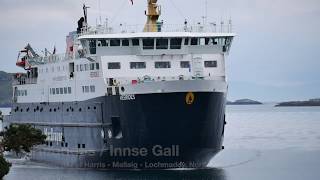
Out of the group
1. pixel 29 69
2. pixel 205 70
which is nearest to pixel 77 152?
pixel 205 70

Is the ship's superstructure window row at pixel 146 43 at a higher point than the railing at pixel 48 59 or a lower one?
higher

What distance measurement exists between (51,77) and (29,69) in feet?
22.7

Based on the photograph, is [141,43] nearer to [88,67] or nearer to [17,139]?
[88,67]

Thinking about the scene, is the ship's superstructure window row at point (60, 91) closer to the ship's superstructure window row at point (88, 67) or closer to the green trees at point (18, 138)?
the ship's superstructure window row at point (88, 67)

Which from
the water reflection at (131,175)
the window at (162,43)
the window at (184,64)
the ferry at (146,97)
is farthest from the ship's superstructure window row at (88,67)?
the water reflection at (131,175)

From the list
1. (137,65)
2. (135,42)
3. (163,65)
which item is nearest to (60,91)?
(137,65)

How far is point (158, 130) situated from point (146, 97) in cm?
194

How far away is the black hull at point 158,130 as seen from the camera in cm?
4650

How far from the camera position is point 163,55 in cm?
4953

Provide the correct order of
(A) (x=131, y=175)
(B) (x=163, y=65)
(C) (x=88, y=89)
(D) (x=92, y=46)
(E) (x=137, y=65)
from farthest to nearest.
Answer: (C) (x=88, y=89), (D) (x=92, y=46), (B) (x=163, y=65), (E) (x=137, y=65), (A) (x=131, y=175)

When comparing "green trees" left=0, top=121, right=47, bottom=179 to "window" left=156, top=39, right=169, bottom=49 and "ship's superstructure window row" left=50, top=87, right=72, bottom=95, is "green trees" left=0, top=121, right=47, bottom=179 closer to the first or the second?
"ship's superstructure window row" left=50, top=87, right=72, bottom=95

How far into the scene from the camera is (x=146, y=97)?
1841 inches

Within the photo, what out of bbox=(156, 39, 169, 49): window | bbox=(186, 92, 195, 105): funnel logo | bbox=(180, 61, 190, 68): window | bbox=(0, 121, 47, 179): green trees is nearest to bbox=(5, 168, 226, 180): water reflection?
bbox=(186, 92, 195, 105): funnel logo

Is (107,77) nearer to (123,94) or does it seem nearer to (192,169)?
(123,94)
